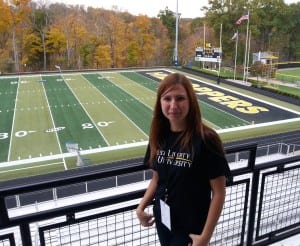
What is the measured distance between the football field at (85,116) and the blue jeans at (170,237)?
9.72 m

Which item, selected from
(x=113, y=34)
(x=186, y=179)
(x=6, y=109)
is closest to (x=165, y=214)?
(x=186, y=179)

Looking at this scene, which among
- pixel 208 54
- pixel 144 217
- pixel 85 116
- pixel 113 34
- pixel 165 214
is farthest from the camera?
pixel 113 34

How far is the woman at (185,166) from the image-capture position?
169 centimetres

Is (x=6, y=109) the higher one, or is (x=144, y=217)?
(x=144, y=217)

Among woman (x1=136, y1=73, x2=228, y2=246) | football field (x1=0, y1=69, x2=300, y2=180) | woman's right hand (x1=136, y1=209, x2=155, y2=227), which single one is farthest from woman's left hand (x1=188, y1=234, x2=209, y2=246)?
football field (x1=0, y1=69, x2=300, y2=180)

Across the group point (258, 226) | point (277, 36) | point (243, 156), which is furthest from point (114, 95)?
point (277, 36)

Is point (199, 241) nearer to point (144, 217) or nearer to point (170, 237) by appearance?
point (170, 237)

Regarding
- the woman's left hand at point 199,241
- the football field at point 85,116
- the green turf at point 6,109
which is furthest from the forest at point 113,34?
→ the woman's left hand at point 199,241

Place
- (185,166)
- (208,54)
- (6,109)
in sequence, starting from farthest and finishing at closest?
1. (208,54)
2. (6,109)
3. (185,166)

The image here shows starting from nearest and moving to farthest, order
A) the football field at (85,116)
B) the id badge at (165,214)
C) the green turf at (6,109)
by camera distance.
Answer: the id badge at (165,214), the football field at (85,116), the green turf at (6,109)

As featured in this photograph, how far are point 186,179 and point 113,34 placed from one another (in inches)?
1669

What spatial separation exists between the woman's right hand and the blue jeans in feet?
0.20

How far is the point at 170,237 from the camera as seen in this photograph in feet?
6.41

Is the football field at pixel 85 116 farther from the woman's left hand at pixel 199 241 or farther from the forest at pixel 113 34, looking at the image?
the forest at pixel 113 34
